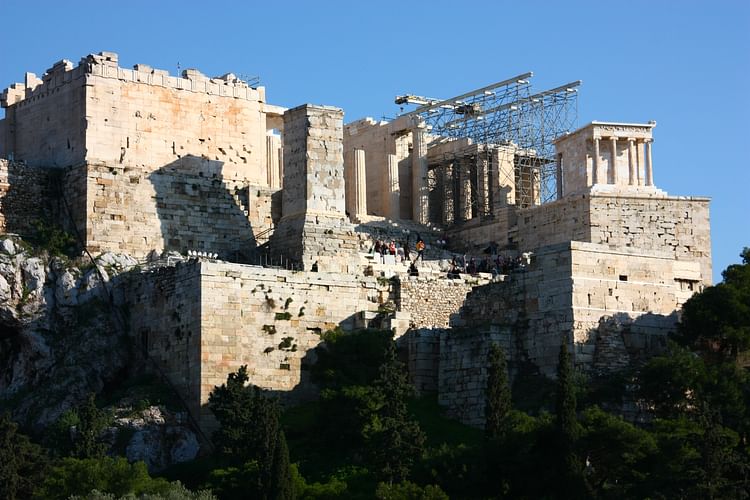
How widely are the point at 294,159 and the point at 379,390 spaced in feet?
42.8

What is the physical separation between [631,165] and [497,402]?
66.0 feet

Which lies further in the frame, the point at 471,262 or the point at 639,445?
the point at 471,262

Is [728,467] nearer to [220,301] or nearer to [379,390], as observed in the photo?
[379,390]

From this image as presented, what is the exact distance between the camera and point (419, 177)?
84938mm

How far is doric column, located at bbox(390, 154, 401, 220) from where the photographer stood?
3317 inches

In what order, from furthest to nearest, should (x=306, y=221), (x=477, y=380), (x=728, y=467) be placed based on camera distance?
1. (x=306, y=221)
2. (x=477, y=380)
3. (x=728, y=467)

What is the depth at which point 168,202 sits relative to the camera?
244 feet

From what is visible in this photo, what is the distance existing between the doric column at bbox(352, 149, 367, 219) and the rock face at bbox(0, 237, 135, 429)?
13.8 m

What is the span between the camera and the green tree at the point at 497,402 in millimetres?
60219

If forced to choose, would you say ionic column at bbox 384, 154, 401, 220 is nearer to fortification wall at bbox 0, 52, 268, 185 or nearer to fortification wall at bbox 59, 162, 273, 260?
fortification wall at bbox 0, 52, 268, 185

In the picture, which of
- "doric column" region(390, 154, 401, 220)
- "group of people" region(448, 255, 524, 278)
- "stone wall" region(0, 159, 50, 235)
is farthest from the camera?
"doric column" region(390, 154, 401, 220)

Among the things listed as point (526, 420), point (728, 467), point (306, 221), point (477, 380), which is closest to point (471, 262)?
point (306, 221)

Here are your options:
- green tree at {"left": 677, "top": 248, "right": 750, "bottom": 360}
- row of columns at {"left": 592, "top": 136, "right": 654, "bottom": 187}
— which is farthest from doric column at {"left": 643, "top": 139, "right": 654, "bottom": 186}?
green tree at {"left": 677, "top": 248, "right": 750, "bottom": 360}

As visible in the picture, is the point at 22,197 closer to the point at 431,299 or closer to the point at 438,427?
the point at 431,299
